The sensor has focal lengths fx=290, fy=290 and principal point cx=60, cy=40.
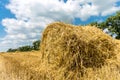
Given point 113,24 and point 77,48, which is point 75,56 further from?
point 113,24

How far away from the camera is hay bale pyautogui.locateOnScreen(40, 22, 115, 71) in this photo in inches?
311

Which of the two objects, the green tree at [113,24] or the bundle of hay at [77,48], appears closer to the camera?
the bundle of hay at [77,48]

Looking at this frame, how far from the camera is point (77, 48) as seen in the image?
788 cm

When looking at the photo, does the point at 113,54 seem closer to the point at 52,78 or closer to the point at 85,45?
the point at 85,45

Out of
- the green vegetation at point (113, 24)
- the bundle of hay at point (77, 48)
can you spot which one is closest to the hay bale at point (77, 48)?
the bundle of hay at point (77, 48)

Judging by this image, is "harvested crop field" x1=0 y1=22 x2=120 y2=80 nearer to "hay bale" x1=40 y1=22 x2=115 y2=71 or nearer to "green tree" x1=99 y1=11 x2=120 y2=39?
"hay bale" x1=40 y1=22 x2=115 y2=71

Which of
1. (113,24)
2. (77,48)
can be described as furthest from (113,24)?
(77,48)

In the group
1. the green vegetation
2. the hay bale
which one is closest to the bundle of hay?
the hay bale

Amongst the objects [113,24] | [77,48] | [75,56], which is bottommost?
[75,56]

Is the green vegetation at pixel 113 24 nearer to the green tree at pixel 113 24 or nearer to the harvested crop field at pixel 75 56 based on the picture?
the green tree at pixel 113 24

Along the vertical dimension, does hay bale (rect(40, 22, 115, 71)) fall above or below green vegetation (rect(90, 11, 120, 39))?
below

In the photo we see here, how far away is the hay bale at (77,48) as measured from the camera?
7895 millimetres

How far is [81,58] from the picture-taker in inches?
311

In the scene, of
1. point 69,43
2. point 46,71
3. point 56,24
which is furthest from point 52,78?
point 56,24
